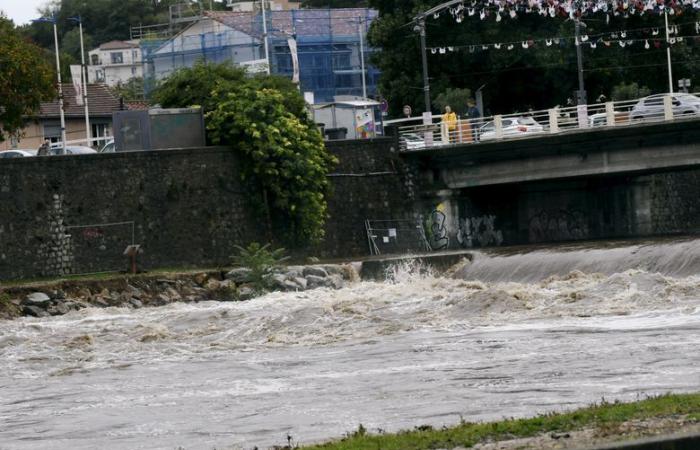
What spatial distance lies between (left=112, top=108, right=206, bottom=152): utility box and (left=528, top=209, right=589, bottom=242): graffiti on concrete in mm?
15247

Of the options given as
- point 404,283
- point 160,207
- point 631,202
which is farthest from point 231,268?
point 631,202

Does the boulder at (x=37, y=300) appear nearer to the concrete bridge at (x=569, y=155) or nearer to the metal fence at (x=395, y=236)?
the metal fence at (x=395, y=236)

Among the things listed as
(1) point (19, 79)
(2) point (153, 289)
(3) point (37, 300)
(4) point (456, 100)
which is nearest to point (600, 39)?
(4) point (456, 100)

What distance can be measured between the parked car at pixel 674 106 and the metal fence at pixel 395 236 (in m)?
9.82

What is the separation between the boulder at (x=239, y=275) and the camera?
52188 millimetres

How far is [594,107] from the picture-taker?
6288 cm

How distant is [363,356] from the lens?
31.9 metres

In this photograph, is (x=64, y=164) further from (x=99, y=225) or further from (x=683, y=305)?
(x=683, y=305)

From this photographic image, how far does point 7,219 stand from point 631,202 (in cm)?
2565

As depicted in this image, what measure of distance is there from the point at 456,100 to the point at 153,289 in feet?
97.1

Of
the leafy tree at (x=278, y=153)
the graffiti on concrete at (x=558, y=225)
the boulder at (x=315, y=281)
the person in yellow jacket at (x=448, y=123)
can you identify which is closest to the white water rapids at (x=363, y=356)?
the boulder at (x=315, y=281)

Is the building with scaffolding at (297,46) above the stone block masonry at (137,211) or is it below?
above

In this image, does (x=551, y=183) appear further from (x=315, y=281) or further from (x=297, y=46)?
(x=297, y=46)

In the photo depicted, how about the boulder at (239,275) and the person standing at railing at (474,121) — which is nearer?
the boulder at (239,275)
